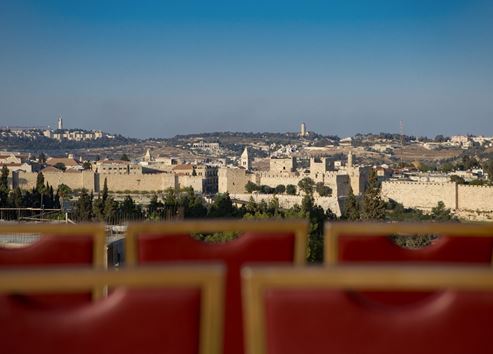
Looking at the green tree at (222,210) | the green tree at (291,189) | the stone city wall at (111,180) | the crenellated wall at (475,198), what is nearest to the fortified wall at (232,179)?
the stone city wall at (111,180)

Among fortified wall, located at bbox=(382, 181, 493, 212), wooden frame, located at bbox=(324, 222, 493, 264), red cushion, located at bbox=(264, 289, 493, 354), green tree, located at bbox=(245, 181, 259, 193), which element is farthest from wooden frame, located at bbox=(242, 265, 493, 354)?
green tree, located at bbox=(245, 181, 259, 193)

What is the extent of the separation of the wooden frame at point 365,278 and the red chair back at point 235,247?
0.41m

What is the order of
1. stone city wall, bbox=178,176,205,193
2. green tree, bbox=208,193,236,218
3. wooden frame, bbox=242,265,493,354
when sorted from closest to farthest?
wooden frame, bbox=242,265,493,354 → green tree, bbox=208,193,236,218 → stone city wall, bbox=178,176,205,193

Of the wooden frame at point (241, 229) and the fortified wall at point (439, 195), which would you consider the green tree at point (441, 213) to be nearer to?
the fortified wall at point (439, 195)

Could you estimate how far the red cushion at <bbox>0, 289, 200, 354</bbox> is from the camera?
0.85 m

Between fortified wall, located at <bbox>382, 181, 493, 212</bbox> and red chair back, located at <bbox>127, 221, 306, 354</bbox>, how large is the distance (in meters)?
34.0

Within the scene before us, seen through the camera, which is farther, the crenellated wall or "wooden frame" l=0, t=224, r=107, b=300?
the crenellated wall

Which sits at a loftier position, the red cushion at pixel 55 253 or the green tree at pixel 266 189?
the red cushion at pixel 55 253

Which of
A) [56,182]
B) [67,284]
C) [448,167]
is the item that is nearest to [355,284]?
[67,284]

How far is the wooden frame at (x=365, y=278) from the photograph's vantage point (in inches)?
32.4

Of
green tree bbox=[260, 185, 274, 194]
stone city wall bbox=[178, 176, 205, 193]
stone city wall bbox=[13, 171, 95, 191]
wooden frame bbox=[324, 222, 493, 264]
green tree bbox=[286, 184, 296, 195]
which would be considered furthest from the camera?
stone city wall bbox=[178, 176, 205, 193]

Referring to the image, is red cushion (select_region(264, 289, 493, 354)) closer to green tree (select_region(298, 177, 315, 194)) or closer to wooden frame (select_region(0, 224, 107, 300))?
wooden frame (select_region(0, 224, 107, 300))

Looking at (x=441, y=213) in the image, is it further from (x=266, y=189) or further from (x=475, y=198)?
(x=266, y=189)

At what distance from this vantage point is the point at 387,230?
130cm
